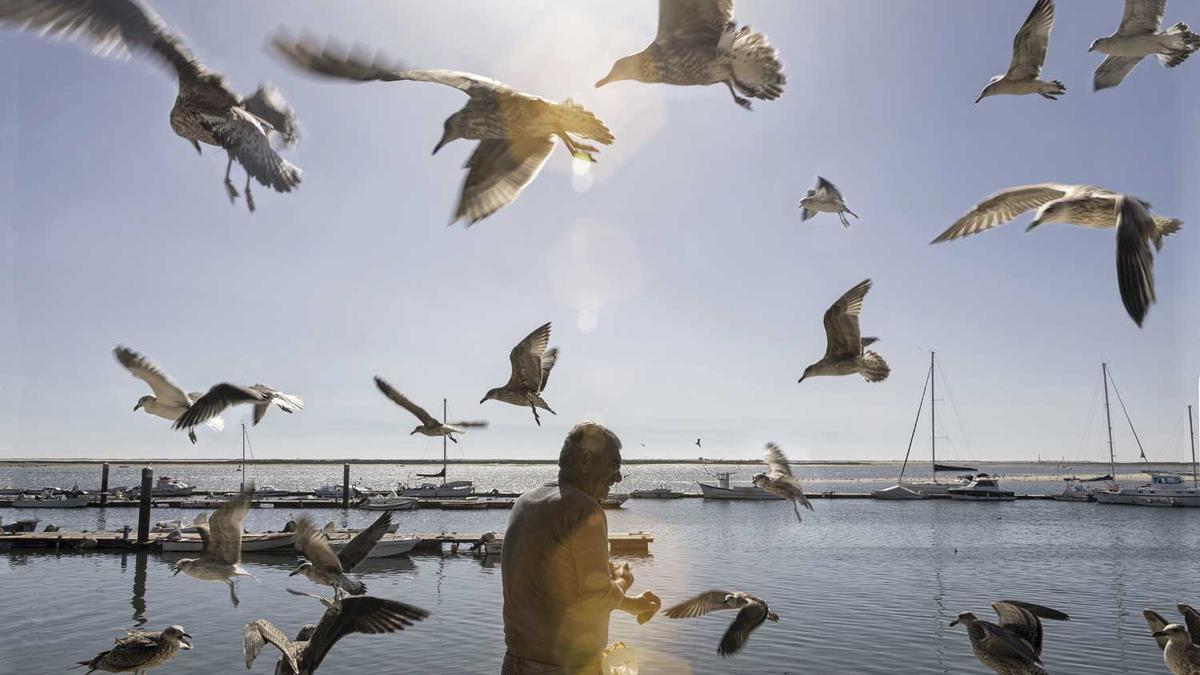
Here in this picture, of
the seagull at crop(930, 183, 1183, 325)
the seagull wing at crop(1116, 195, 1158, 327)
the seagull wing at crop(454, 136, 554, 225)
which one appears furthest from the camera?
the seagull wing at crop(454, 136, 554, 225)

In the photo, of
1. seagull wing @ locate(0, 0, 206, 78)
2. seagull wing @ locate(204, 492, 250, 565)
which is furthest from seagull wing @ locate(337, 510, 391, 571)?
seagull wing @ locate(0, 0, 206, 78)

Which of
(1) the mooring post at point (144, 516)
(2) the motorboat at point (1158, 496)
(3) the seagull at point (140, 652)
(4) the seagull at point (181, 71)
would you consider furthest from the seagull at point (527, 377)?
(2) the motorboat at point (1158, 496)

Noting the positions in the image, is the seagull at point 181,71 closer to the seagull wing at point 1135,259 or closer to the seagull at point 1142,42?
the seagull wing at point 1135,259

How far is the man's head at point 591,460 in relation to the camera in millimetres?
3217

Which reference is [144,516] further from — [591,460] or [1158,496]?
[1158,496]

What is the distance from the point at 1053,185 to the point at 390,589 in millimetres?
24483

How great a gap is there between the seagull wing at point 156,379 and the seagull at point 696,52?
4.71 meters

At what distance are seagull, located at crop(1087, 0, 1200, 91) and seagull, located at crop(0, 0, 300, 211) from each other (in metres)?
5.04

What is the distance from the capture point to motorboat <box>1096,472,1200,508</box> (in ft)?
210

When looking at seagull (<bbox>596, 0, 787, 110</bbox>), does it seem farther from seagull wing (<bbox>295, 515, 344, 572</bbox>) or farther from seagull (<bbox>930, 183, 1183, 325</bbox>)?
seagull wing (<bbox>295, 515, 344, 572</bbox>)

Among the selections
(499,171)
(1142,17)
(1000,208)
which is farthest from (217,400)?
(1142,17)

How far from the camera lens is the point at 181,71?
4.15m

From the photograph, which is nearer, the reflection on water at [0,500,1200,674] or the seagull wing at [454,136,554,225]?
the seagull wing at [454,136,554,225]

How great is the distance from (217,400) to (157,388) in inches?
80.0
